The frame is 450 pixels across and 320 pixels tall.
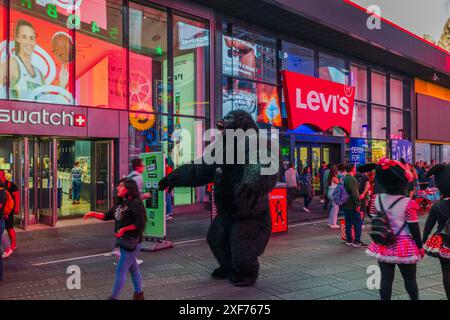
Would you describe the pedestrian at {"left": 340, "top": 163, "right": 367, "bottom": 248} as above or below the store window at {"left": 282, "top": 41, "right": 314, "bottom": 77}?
below

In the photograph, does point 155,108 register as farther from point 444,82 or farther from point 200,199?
point 444,82

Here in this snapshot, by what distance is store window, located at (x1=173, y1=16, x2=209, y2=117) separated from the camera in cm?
1377

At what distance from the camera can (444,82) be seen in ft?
88.3

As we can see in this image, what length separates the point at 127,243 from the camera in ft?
15.4

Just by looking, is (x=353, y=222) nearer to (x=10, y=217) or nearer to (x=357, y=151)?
(x=10, y=217)

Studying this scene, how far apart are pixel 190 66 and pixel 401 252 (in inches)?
443

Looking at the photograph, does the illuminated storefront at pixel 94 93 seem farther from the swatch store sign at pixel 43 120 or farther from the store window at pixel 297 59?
the store window at pixel 297 59

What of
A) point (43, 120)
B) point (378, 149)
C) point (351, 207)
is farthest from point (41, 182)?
point (378, 149)

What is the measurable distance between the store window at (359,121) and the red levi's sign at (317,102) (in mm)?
2039

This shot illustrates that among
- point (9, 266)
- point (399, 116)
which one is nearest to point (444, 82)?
point (399, 116)

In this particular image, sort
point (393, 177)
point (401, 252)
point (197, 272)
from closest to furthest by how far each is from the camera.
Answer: point (401, 252)
point (393, 177)
point (197, 272)

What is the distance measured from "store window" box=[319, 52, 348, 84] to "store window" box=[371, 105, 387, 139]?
3254 mm

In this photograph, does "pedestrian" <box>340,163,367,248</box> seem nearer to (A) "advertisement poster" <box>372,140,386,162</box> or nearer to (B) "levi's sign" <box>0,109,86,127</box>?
(B) "levi's sign" <box>0,109,86,127</box>

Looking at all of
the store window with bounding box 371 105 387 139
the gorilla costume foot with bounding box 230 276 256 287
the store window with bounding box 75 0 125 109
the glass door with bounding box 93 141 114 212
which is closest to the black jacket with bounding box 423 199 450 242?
the gorilla costume foot with bounding box 230 276 256 287
